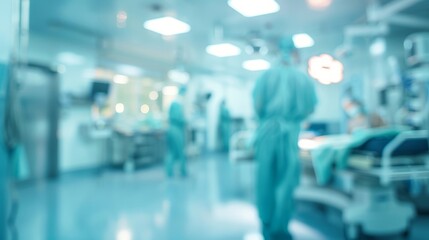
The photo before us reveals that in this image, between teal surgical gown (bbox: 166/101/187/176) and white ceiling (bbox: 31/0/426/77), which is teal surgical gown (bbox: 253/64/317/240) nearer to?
white ceiling (bbox: 31/0/426/77)

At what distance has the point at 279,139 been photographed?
2420 mm

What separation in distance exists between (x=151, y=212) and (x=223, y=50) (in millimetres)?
3939

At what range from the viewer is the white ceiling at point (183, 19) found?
3873mm

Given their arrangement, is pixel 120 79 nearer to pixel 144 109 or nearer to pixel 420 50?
pixel 144 109

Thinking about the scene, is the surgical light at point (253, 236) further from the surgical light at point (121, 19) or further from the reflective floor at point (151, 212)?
the surgical light at point (121, 19)

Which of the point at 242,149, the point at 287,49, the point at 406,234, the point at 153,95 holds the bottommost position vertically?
the point at 406,234

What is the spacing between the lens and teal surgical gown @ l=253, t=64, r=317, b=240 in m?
2.40

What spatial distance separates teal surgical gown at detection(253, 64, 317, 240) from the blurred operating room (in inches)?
0.5

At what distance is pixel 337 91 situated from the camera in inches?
219

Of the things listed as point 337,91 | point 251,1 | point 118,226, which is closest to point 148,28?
point 251,1

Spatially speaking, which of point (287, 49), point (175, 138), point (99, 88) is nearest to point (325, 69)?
point (287, 49)

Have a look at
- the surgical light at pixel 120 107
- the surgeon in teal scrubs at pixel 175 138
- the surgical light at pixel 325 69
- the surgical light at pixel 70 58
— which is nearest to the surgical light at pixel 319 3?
the surgical light at pixel 325 69

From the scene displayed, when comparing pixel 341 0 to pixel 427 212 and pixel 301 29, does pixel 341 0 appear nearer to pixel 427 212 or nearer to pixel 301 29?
pixel 301 29

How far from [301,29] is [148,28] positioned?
8.41ft
